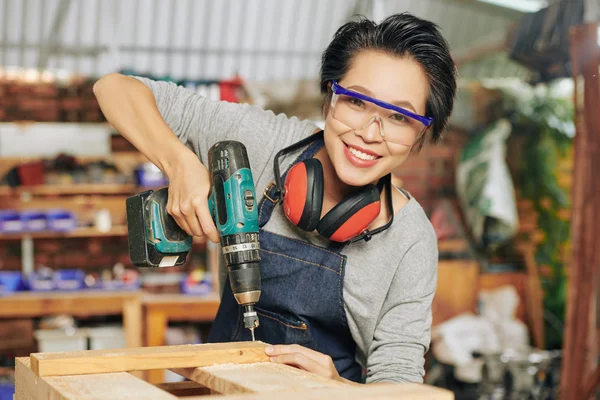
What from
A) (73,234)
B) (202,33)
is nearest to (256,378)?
(73,234)

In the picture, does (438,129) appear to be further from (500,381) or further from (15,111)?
(15,111)

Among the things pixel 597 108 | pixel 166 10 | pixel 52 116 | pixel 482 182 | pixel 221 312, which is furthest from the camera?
pixel 166 10

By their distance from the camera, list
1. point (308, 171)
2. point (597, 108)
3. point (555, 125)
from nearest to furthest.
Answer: point (308, 171), point (597, 108), point (555, 125)

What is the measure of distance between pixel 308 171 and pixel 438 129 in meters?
0.33

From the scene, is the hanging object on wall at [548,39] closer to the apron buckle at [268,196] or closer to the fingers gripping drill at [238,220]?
the apron buckle at [268,196]

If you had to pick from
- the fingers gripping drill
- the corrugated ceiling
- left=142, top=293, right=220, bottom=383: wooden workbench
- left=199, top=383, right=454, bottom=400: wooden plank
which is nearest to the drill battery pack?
the fingers gripping drill

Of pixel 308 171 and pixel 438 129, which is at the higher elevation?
pixel 438 129

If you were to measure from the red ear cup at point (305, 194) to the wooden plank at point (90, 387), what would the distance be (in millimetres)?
593

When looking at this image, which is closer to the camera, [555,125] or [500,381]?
[500,381]

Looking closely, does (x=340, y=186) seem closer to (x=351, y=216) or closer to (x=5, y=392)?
(x=351, y=216)

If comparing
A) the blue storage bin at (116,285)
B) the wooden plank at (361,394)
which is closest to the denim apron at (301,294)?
the wooden plank at (361,394)

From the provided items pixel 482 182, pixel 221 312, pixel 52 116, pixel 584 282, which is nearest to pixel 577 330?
pixel 584 282

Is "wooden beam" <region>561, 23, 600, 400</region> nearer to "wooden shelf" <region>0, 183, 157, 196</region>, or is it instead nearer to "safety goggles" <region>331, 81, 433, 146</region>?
"safety goggles" <region>331, 81, 433, 146</region>

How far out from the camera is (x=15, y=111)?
6441 mm
